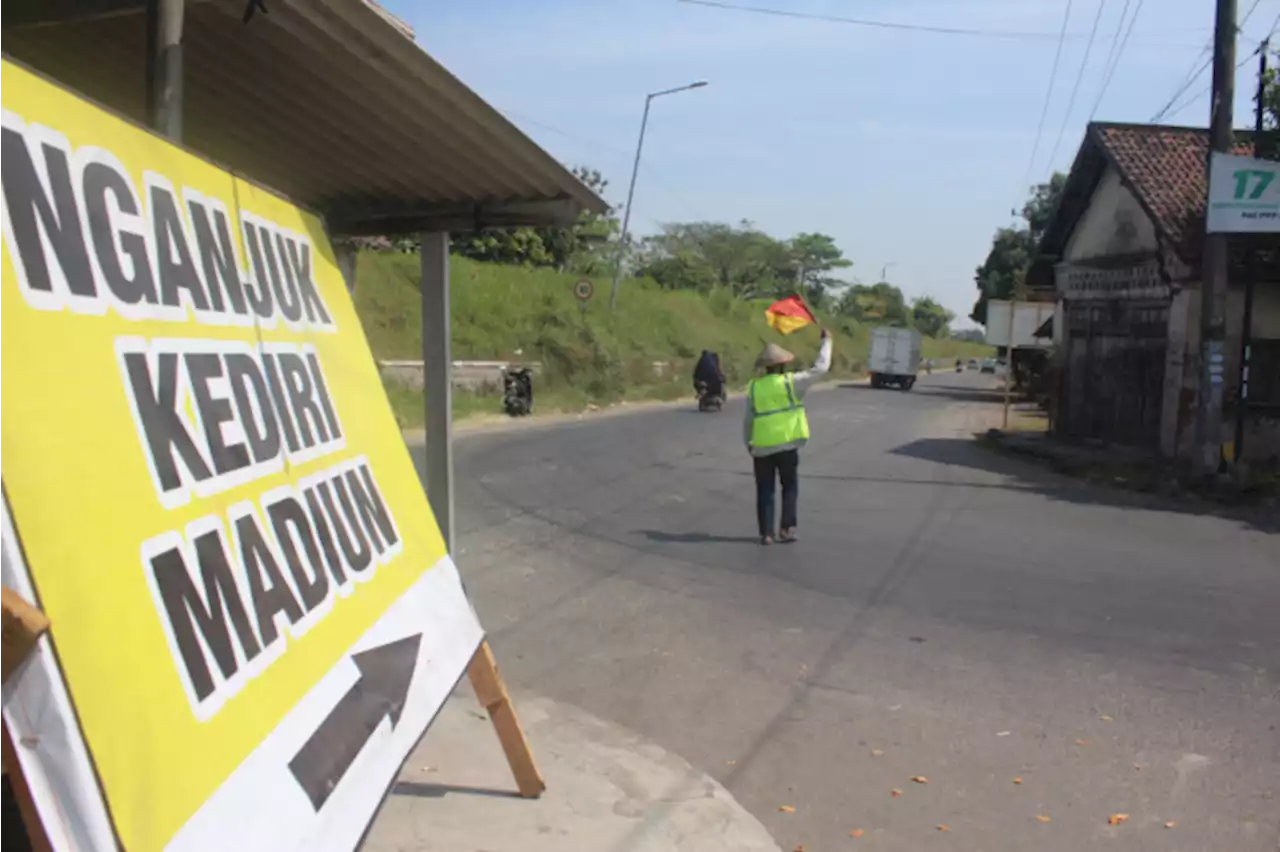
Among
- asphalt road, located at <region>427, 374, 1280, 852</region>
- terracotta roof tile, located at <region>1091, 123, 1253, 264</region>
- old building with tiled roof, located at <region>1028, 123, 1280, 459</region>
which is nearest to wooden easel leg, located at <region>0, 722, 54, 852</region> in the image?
asphalt road, located at <region>427, 374, 1280, 852</region>

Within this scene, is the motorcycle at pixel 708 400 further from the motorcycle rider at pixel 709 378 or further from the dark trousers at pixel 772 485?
the dark trousers at pixel 772 485

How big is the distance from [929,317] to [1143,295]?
385 ft

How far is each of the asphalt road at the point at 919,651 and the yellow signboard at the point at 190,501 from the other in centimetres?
222

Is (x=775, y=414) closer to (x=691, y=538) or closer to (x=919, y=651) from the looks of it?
(x=691, y=538)

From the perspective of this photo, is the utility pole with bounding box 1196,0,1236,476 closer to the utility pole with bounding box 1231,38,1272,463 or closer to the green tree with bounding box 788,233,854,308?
the utility pole with bounding box 1231,38,1272,463

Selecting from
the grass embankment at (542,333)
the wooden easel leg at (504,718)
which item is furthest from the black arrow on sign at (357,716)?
the grass embankment at (542,333)

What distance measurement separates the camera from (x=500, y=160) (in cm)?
504

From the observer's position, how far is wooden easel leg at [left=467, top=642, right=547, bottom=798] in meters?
3.85

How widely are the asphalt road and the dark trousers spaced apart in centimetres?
24

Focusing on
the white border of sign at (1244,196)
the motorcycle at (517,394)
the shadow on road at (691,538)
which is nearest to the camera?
the shadow on road at (691,538)

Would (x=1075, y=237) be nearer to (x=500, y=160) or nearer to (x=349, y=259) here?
(x=349, y=259)

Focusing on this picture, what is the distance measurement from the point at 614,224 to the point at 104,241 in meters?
55.9

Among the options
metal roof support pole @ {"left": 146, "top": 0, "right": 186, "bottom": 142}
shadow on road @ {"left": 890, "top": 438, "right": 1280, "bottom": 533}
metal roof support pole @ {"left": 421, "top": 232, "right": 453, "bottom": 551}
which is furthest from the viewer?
shadow on road @ {"left": 890, "top": 438, "right": 1280, "bottom": 533}

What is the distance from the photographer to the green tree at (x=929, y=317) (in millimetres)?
131000
